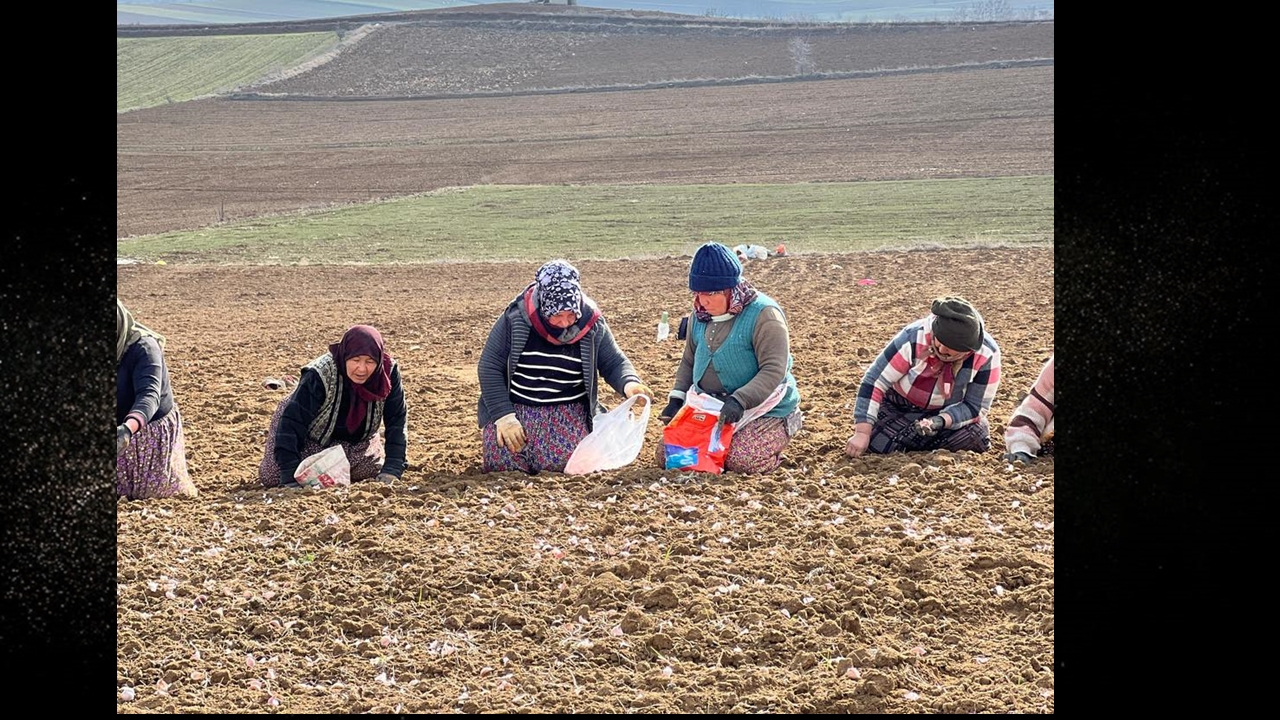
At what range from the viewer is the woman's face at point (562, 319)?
229 inches

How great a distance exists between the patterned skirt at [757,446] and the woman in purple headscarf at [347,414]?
5.16 ft

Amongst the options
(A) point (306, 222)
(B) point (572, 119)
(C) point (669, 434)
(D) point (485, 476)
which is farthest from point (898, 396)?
(B) point (572, 119)

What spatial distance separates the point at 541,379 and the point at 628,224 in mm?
12749

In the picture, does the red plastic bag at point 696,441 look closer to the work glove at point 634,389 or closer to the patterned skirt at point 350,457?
the work glove at point 634,389

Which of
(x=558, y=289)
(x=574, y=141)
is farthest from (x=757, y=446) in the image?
(x=574, y=141)

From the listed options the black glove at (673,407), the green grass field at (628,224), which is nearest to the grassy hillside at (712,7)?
the green grass field at (628,224)

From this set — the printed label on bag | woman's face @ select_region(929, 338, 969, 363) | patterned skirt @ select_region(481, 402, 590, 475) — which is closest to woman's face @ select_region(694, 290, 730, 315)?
the printed label on bag

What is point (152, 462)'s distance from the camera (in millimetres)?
5648

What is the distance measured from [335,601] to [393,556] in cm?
41

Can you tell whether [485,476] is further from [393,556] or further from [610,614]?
[610,614]

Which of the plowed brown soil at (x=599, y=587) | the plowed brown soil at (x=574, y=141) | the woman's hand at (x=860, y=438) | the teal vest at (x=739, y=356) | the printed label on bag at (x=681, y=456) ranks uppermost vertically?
the plowed brown soil at (x=574, y=141)

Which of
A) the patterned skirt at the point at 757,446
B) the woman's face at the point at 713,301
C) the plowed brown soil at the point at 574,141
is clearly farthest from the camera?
the plowed brown soil at the point at 574,141

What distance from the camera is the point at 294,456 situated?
5.78 metres

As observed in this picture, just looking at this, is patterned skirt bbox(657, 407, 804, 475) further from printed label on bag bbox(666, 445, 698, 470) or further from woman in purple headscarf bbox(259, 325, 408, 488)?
woman in purple headscarf bbox(259, 325, 408, 488)
